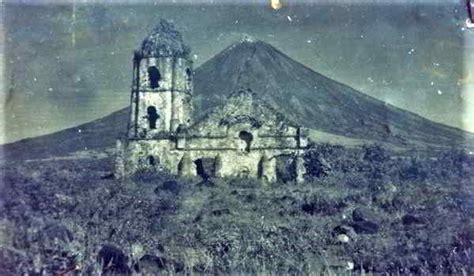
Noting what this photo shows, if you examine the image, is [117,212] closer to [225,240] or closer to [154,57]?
[225,240]

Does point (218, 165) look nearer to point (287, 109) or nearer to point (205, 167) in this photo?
point (205, 167)

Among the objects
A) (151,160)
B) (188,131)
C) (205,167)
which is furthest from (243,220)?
(188,131)

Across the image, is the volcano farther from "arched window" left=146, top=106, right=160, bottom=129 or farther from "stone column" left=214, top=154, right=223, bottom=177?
"stone column" left=214, top=154, right=223, bottom=177

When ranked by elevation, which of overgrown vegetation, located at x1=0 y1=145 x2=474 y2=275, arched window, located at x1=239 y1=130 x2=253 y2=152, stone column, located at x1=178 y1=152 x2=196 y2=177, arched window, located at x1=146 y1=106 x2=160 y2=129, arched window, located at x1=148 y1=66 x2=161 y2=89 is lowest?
overgrown vegetation, located at x1=0 y1=145 x2=474 y2=275

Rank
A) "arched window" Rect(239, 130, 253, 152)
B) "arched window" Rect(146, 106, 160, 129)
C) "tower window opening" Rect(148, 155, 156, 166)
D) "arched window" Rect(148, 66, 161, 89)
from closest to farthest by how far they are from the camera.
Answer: "tower window opening" Rect(148, 155, 156, 166)
"arched window" Rect(239, 130, 253, 152)
"arched window" Rect(146, 106, 160, 129)
"arched window" Rect(148, 66, 161, 89)

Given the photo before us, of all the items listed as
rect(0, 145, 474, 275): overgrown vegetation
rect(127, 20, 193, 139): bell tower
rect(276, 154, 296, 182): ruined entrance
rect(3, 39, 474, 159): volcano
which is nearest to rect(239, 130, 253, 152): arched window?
rect(276, 154, 296, 182): ruined entrance

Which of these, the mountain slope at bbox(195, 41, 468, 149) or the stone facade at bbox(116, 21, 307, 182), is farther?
the stone facade at bbox(116, 21, 307, 182)

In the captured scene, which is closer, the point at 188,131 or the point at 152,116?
the point at 188,131
